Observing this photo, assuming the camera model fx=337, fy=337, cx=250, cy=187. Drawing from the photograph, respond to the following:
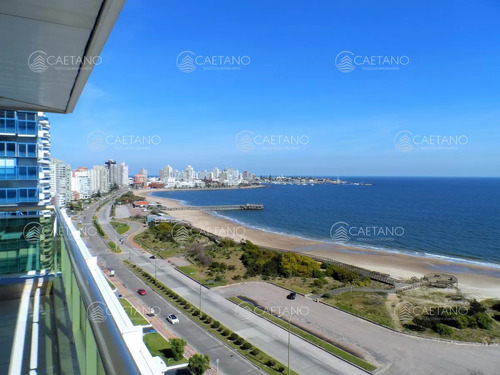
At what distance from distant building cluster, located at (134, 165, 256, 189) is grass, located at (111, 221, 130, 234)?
57.6m

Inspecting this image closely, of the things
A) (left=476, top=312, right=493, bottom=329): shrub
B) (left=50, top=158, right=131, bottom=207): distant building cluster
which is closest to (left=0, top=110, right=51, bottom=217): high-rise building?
(left=476, top=312, right=493, bottom=329): shrub

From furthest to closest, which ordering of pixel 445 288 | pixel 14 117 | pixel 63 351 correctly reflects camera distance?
pixel 445 288 → pixel 14 117 → pixel 63 351

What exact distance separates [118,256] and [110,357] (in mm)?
19258

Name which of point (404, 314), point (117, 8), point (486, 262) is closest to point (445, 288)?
point (404, 314)

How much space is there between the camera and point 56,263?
2479 millimetres

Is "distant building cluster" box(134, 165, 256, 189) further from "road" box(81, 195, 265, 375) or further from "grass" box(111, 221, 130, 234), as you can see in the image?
"road" box(81, 195, 265, 375)

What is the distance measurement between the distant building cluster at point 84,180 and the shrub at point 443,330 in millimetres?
35219

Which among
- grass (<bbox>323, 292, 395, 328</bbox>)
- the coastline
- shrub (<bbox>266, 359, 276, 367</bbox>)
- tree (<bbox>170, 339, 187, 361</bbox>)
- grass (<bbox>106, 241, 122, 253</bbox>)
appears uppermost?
tree (<bbox>170, 339, 187, 361</bbox>)

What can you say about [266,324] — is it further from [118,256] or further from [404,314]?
[118,256]

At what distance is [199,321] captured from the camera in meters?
10.0

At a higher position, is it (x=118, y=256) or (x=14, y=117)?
(x=14, y=117)

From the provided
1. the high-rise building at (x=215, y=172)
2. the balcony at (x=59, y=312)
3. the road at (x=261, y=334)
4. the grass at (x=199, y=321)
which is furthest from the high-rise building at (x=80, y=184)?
the high-rise building at (x=215, y=172)

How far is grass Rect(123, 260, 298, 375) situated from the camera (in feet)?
25.3

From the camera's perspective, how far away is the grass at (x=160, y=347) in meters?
7.71
